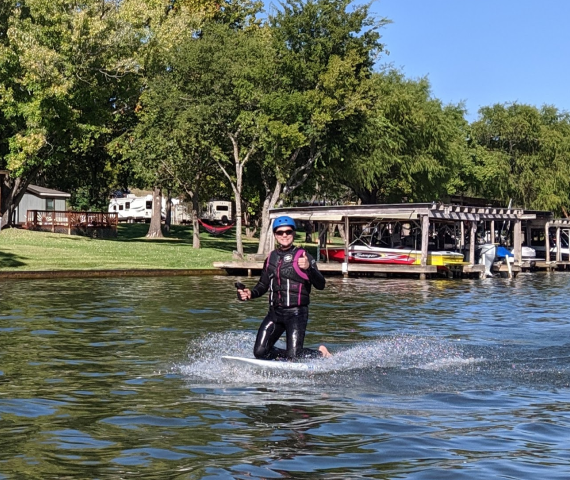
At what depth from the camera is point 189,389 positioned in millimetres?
11695

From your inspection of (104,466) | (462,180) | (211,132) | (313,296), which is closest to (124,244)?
(211,132)

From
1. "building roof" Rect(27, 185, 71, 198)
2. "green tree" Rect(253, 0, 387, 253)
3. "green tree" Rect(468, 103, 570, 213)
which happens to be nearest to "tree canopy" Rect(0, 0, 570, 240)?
"green tree" Rect(253, 0, 387, 253)

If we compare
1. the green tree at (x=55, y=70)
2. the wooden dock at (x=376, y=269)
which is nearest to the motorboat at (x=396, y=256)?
the wooden dock at (x=376, y=269)

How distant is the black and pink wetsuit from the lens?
12.4m

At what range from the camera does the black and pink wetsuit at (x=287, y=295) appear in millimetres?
12367

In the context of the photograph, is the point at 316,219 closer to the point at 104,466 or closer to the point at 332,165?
the point at 332,165

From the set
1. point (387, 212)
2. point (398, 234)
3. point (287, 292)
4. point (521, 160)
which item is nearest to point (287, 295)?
point (287, 292)

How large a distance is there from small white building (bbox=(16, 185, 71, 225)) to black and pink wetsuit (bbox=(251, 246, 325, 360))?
55.9m

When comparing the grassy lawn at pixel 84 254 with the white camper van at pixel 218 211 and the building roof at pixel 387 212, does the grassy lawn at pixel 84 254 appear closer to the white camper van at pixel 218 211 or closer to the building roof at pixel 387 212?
the building roof at pixel 387 212

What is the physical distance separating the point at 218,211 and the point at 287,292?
3589 inches

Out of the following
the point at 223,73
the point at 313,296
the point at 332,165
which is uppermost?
the point at 223,73

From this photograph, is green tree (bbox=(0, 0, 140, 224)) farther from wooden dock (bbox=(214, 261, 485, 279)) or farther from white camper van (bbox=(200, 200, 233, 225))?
white camper van (bbox=(200, 200, 233, 225))

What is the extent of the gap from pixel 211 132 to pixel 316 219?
712cm

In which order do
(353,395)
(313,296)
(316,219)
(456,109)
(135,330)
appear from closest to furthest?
(353,395)
(135,330)
(313,296)
(316,219)
(456,109)
